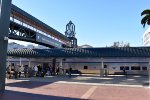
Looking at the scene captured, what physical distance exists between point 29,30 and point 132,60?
17.8 metres

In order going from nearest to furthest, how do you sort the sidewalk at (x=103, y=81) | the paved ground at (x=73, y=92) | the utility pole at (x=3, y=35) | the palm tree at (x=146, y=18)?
1. the paved ground at (x=73, y=92)
2. the utility pole at (x=3, y=35)
3. the sidewalk at (x=103, y=81)
4. the palm tree at (x=146, y=18)

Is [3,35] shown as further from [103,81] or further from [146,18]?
[146,18]

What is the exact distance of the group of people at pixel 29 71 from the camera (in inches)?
1158

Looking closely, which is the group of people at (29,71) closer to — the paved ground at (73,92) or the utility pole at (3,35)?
the paved ground at (73,92)

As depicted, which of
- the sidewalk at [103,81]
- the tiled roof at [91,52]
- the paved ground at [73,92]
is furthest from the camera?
the tiled roof at [91,52]

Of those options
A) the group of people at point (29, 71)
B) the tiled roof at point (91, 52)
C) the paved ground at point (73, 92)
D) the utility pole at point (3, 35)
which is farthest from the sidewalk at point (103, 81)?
the utility pole at point (3, 35)

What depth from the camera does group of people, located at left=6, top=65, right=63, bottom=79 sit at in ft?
96.5

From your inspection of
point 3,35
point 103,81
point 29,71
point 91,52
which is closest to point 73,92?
point 3,35

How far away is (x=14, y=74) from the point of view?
96.2ft

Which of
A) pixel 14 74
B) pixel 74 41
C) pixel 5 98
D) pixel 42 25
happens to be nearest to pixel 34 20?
pixel 42 25

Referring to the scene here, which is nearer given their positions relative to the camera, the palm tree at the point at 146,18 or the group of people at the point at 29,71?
the palm tree at the point at 146,18

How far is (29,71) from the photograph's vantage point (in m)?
31.6

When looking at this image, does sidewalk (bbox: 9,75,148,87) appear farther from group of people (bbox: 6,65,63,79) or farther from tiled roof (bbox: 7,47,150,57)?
tiled roof (bbox: 7,47,150,57)

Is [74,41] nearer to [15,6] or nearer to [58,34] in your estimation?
[58,34]
